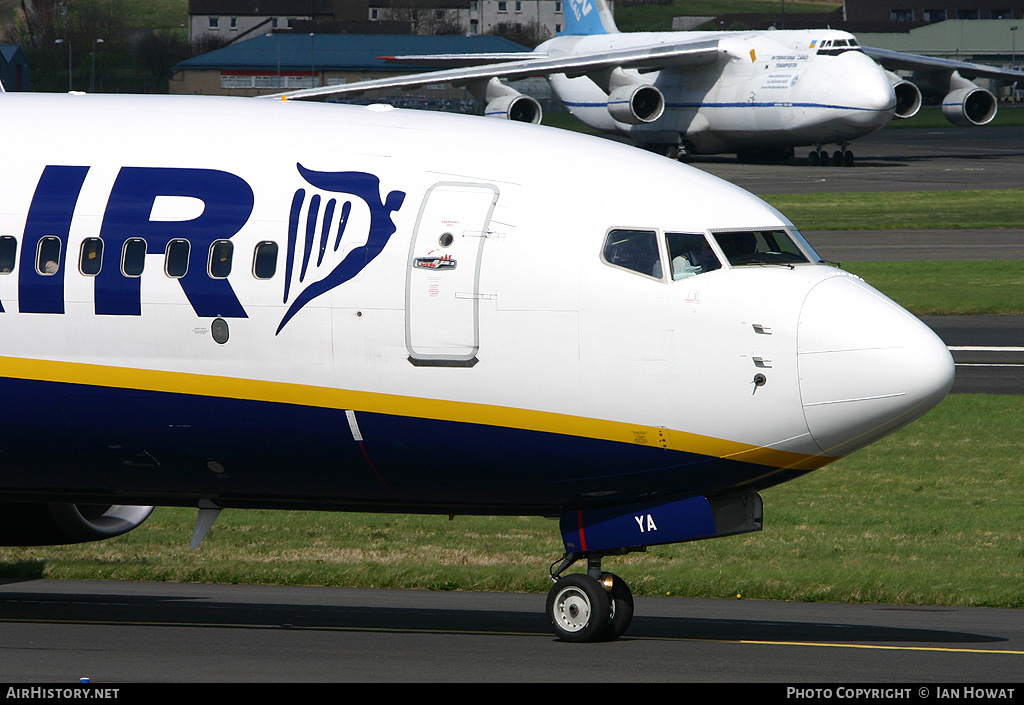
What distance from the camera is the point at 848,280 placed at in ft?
36.1

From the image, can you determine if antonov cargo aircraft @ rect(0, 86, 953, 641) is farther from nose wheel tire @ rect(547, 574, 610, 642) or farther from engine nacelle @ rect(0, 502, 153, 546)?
engine nacelle @ rect(0, 502, 153, 546)

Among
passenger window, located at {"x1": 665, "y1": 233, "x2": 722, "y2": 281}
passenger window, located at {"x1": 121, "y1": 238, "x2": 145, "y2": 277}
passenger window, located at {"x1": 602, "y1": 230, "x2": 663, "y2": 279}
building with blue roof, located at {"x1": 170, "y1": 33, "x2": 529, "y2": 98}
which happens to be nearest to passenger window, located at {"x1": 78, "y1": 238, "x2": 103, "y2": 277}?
passenger window, located at {"x1": 121, "y1": 238, "x2": 145, "y2": 277}

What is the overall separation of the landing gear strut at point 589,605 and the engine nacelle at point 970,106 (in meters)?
65.9

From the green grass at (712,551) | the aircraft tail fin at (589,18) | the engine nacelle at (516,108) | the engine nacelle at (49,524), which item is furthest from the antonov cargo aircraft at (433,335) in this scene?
the aircraft tail fin at (589,18)

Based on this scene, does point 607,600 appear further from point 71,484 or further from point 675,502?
point 71,484

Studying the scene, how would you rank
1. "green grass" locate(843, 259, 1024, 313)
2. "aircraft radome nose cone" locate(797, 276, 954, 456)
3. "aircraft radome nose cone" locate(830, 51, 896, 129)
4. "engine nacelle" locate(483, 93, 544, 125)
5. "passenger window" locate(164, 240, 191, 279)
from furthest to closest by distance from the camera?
"engine nacelle" locate(483, 93, 544, 125)
"aircraft radome nose cone" locate(830, 51, 896, 129)
"green grass" locate(843, 259, 1024, 313)
"passenger window" locate(164, 240, 191, 279)
"aircraft radome nose cone" locate(797, 276, 954, 456)


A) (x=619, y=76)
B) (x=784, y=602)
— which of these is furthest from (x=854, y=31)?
(x=784, y=602)

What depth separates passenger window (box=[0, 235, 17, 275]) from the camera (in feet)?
38.4

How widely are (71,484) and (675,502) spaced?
16.8ft

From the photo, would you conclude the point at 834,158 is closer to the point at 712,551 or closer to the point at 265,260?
the point at 712,551

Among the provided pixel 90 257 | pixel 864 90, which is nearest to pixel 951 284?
pixel 864 90

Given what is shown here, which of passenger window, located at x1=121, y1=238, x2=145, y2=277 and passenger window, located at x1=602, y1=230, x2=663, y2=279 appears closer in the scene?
passenger window, located at x1=602, y1=230, x2=663, y2=279

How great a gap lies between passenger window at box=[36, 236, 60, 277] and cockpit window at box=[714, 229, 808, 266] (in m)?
5.38
